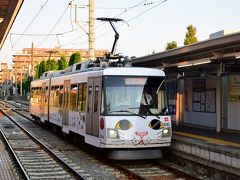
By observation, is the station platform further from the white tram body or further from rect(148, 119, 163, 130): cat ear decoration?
rect(148, 119, 163, 130): cat ear decoration

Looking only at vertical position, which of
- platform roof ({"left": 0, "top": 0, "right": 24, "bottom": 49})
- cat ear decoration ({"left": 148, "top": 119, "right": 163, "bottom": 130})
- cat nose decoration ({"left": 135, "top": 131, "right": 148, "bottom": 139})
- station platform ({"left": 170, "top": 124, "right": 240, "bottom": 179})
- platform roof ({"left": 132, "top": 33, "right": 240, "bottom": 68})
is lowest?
station platform ({"left": 170, "top": 124, "right": 240, "bottom": 179})

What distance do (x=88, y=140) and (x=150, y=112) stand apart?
7.29 feet

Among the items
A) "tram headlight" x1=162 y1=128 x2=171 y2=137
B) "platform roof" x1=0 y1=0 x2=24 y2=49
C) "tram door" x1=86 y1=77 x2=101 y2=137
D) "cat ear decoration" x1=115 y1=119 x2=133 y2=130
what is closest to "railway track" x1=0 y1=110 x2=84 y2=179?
"tram door" x1=86 y1=77 x2=101 y2=137

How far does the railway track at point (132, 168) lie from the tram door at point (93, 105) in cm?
89

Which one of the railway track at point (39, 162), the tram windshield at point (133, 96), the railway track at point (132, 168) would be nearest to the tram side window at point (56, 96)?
the railway track at point (39, 162)

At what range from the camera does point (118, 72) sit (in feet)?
42.3

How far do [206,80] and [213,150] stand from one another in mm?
6631

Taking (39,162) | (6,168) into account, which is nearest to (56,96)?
(39,162)

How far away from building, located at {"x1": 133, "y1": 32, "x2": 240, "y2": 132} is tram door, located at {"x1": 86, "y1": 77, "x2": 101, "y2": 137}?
3.43 metres

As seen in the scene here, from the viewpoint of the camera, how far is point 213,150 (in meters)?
11.2

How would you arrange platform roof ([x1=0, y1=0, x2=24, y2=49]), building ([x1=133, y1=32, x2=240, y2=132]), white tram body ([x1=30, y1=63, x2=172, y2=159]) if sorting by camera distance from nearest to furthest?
white tram body ([x1=30, y1=63, x2=172, y2=159]) → building ([x1=133, y1=32, x2=240, y2=132]) → platform roof ([x1=0, y1=0, x2=24, y2=49])

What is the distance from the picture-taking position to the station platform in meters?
10.5

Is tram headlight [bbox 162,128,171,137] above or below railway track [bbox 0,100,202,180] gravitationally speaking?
above

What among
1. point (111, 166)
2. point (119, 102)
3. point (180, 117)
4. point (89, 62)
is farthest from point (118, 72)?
point (180, 117)
